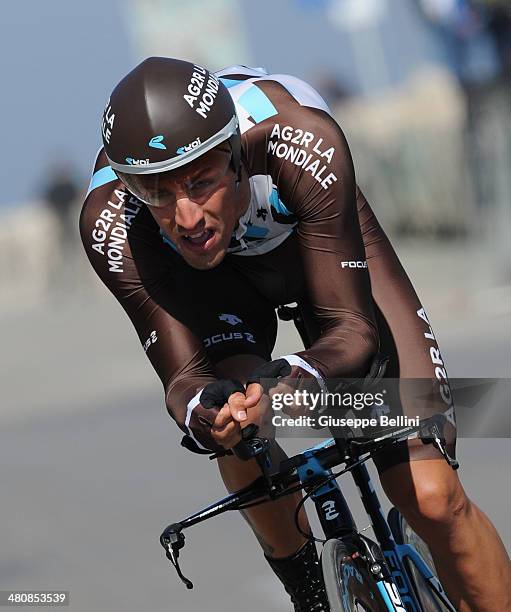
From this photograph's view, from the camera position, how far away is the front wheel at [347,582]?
370 centimetres

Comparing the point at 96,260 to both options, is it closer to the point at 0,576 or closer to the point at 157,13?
the point at 0,576

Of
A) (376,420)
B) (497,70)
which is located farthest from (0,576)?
(497,70)

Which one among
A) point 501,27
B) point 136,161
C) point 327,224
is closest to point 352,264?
point 327,224

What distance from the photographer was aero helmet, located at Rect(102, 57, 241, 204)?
3.69 metres

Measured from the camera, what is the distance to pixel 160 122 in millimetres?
3693

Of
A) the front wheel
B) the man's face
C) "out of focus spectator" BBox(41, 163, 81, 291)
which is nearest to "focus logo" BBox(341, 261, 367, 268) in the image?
the man's face

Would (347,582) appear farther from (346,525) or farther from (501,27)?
(501,27)

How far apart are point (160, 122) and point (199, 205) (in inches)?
9.0

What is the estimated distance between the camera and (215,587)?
640 centimetres

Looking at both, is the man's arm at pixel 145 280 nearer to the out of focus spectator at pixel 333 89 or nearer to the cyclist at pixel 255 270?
the cyclist at pixel 255 270

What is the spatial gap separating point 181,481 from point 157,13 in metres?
9.51

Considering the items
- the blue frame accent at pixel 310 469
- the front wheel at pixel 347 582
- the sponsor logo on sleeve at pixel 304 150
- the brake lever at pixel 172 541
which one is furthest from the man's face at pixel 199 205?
the front wheel at pixel 347 582

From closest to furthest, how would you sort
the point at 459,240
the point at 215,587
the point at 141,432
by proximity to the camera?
the point at 215,587 < the point at 141,432 < the point at 459,240

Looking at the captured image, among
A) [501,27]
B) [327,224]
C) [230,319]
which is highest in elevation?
[327,224]
